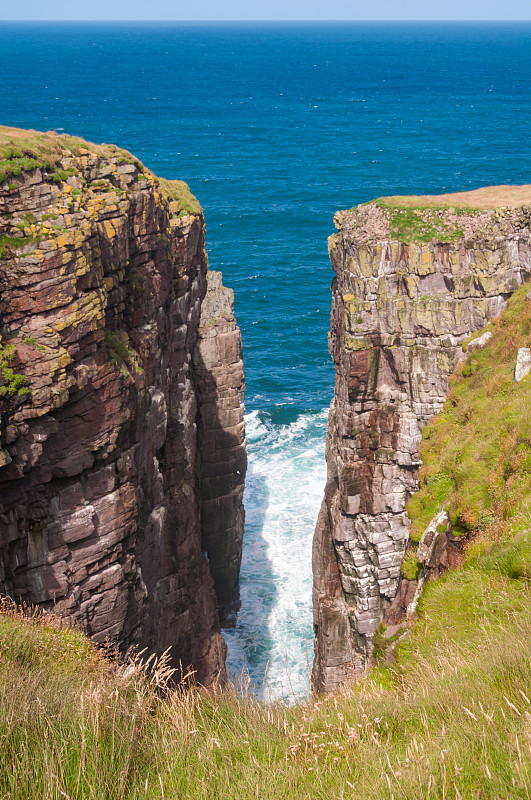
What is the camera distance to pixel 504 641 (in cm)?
1438

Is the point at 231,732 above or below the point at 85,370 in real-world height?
below

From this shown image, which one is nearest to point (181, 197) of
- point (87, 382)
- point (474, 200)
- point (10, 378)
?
point (87, 382)

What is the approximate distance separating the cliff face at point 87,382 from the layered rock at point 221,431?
32.5 feet

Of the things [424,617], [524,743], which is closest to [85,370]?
[424,617]

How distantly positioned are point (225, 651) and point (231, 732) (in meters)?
32.6

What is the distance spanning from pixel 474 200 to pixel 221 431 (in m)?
21.8

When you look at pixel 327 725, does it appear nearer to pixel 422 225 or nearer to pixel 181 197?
pixel 181 197

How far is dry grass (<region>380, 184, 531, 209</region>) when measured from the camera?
45.1 meters

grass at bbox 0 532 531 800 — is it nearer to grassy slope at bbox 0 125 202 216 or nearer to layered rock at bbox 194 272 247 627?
grassy slope at bbox 0 125 202 216

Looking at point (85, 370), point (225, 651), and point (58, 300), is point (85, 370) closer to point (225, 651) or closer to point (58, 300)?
point (58, 300)

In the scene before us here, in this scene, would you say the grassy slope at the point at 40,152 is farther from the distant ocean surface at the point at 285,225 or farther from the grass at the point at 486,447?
the distant ocean surface at the point at 285,225

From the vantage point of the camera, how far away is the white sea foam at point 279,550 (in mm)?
52438

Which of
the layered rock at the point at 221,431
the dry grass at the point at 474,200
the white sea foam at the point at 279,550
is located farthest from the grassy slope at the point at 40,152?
the white sea foam at the point at 279,550

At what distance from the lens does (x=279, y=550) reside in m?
61.8
